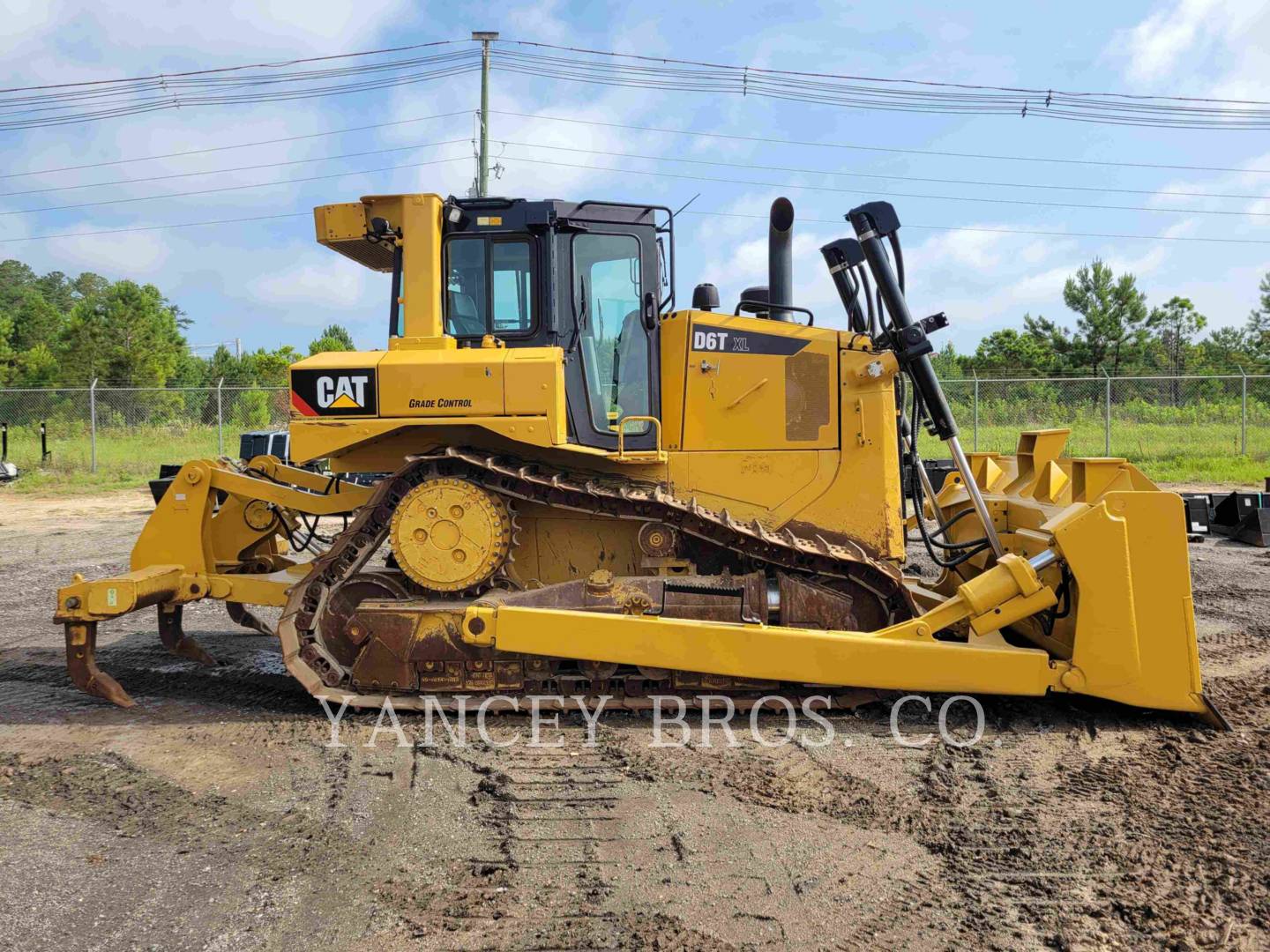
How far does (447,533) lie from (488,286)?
5.07 ft

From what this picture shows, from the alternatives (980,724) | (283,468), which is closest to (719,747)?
(980,724)

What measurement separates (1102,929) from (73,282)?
8062 cm

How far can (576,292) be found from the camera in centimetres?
546

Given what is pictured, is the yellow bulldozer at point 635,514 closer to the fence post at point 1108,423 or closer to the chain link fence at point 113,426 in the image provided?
the fence post at point 1108,423

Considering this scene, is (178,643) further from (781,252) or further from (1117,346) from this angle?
(1117,346)

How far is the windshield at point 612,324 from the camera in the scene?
546cm

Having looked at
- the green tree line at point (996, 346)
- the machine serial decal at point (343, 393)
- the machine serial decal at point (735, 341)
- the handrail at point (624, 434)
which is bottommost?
the handrail at point (624, 434)

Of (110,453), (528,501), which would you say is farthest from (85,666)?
(110,453)

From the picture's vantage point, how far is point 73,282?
225 ft

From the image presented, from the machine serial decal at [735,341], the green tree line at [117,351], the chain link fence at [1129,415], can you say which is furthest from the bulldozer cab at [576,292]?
the green tree line at [117,351]

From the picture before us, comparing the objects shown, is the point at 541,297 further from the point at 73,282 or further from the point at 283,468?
the point at 73,282

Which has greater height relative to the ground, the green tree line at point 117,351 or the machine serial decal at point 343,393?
the green tree line at point 117,351

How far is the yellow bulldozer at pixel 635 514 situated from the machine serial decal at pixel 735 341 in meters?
0.02

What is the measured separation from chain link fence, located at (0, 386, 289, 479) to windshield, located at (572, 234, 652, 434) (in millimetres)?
17051
